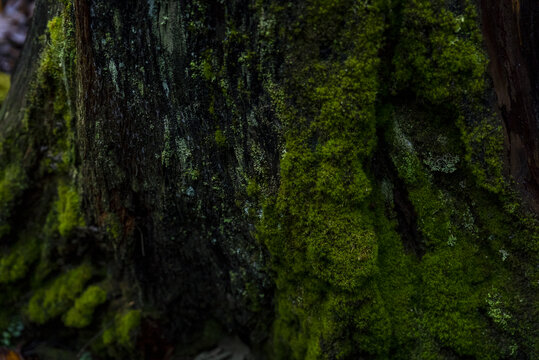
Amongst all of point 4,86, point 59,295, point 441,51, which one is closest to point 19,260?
point 59,295

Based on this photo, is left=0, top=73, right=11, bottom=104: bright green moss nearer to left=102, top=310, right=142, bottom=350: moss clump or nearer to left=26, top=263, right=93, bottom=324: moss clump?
left=26, top=263, right=93, bottom=324: moss clump

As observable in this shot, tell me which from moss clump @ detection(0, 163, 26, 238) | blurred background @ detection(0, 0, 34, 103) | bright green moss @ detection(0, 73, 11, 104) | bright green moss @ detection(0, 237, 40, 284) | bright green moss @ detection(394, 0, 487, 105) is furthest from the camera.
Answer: blurred background @ detection(0, 0, 34, 103)

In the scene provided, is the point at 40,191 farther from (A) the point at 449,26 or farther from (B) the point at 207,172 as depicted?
(A) the point at 449,26

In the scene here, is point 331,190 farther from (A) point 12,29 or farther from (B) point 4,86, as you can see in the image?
(A) point 12,29

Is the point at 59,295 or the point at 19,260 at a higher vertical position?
the point at 19,260

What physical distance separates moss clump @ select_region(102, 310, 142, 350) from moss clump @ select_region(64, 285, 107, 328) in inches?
8.4

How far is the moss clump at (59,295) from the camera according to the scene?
307cm

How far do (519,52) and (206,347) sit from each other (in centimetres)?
301

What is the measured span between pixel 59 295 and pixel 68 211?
754 mm

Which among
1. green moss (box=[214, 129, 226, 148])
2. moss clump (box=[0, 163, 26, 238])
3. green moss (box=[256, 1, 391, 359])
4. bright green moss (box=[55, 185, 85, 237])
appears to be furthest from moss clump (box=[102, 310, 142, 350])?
green moss (box=[214, 129, 226, 148])

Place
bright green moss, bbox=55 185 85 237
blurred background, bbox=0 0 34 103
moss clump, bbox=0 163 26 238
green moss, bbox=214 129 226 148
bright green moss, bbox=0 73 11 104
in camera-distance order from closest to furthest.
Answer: green moss, bbox=214 129 226 148
bright green moss, bbox=55 185 85 237
moss clump, bbox=0 163 26 238
bright green moss, bbox=0 73 11 104
blurred background, bbox=0 0 34 103

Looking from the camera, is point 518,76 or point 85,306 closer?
point 518,76

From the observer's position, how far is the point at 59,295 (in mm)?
3074

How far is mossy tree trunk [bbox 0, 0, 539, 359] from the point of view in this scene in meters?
1.82
